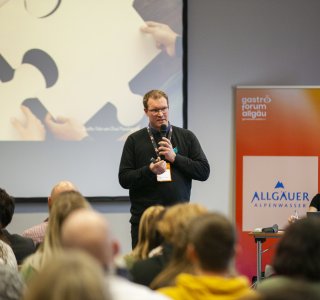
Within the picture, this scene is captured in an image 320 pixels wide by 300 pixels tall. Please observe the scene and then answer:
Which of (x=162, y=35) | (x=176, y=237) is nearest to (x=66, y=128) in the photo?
(x=162, y=35)

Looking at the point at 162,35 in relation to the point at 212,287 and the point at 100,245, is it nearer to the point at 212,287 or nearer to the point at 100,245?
the point at 212,287

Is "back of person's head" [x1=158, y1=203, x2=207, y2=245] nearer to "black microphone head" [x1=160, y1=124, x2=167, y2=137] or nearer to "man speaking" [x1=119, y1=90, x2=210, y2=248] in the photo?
"man speaking" [x1=119, y1=90, x2=210, y2=248]

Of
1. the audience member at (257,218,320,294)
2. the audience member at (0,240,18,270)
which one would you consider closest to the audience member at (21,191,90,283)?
the audience member at (0,240,18,270)

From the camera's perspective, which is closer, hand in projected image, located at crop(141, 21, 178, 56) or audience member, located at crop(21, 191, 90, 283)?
audience member, located at crop(21, 191, 90, 283)

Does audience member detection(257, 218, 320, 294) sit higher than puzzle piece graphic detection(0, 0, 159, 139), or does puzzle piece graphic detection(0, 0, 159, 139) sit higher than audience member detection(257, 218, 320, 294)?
puzzle piece graphic detection(0, 0, 159, 139)

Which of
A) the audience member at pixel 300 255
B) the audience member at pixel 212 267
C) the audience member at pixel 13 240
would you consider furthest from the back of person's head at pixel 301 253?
the audience member at pixel 13 240

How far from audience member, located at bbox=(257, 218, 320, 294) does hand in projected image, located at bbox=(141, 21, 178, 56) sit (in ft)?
15.1

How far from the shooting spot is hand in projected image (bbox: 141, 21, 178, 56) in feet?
22.3

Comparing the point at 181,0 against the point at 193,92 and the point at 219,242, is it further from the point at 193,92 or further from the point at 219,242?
the point at 219,242

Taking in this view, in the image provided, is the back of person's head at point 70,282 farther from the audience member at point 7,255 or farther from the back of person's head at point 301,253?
the audience member at point 7,255

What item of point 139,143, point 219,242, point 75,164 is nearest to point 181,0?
point 75,164

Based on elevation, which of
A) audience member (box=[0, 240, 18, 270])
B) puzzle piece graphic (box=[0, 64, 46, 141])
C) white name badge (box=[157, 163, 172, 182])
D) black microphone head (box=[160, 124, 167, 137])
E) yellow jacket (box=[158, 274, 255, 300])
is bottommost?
audience member (box=[0, 240, 18, 270])

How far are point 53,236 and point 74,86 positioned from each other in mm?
3840

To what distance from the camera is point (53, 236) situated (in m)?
3.07
